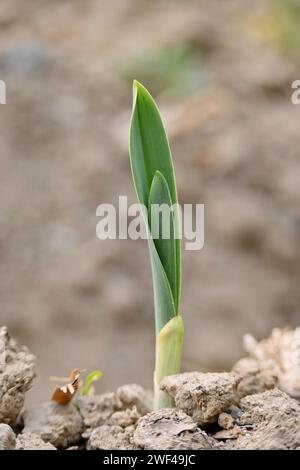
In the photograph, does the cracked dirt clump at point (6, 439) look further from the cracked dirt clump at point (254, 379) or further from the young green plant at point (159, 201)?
the cracked dirt clump at point (254, 379)

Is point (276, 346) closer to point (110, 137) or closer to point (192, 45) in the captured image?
point (110, 137)

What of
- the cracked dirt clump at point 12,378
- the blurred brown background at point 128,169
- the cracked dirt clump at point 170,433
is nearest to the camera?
the cracked dirt clump at point 170,433

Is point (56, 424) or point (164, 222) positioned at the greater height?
point (164, 222)

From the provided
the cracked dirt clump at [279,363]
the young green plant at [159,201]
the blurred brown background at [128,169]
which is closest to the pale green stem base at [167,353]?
the young green plant at [159,201]

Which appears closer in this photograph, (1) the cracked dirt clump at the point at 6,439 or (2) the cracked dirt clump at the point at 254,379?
(1) the cracked dirt clump at the point at 6,439

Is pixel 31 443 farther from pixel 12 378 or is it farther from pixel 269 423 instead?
pixel 269 423

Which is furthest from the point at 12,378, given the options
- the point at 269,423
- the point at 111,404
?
the point at 269,423

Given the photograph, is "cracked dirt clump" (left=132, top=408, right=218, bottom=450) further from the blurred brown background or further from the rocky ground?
the blurred brown background

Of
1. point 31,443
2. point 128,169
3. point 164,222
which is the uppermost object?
point 128,169
